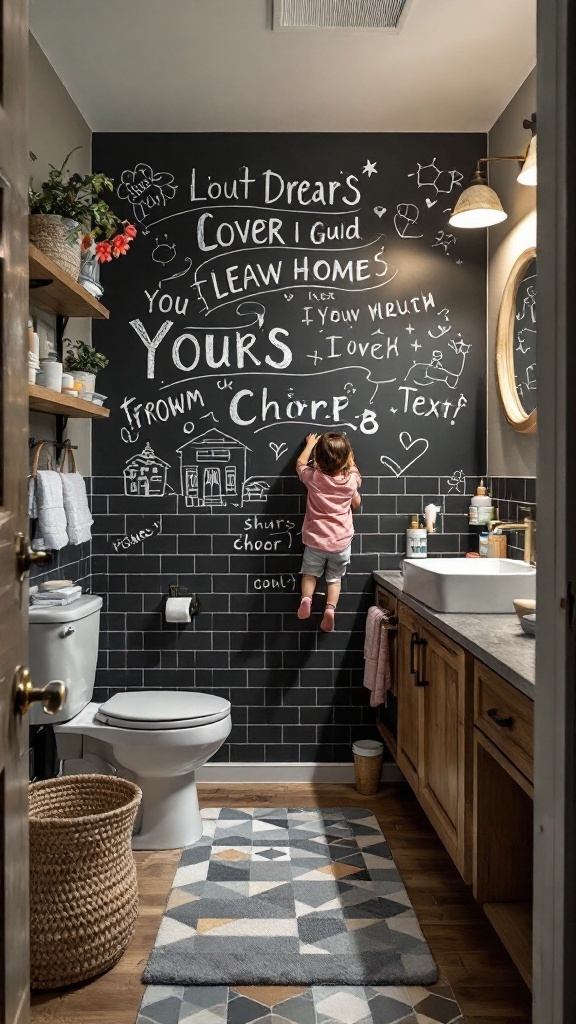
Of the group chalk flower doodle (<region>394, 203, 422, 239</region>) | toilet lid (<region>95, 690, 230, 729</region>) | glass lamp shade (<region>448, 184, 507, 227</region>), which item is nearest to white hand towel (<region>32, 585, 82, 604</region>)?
toilet lid (<region>95, 690, 230, 729</region>)

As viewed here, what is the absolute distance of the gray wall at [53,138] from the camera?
9.69ft

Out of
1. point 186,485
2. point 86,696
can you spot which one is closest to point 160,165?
point 186,485

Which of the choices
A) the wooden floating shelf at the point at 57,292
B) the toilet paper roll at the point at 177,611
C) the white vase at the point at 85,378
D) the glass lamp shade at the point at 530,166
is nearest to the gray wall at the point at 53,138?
the wooden floating shelf at the point at 57,292

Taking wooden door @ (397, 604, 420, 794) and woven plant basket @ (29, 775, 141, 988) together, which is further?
wooden door @ (397, 604, 420, 794)

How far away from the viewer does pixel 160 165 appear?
3.71 meters

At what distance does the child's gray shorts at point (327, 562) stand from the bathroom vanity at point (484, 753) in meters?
0.82

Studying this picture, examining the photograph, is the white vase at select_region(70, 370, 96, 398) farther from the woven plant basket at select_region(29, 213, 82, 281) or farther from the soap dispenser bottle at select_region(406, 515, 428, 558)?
the soap dispenser bottle at select_region(406, 515, 428, 558)

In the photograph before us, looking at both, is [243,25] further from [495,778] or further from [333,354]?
[495,778]

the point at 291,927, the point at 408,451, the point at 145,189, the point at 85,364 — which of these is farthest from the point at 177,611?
the point at 145,189

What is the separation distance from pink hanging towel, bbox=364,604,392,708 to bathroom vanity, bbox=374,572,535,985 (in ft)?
1.67

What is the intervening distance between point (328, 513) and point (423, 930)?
1702 millimetres

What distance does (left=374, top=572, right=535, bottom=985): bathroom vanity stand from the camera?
193 centimetres

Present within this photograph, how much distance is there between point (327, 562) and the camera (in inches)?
145

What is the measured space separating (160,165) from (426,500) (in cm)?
190
